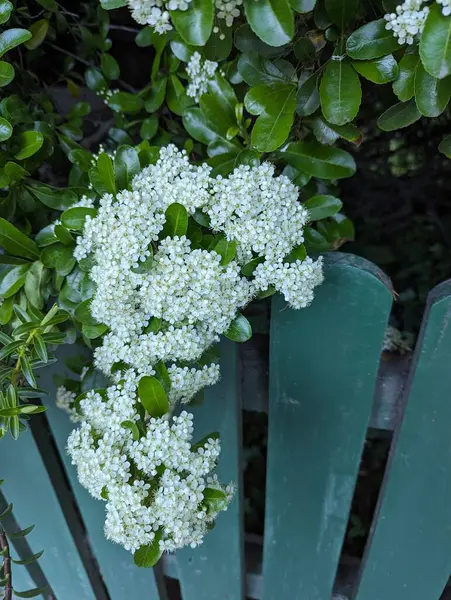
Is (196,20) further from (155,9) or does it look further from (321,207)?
(321,207)

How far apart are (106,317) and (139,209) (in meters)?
0.16

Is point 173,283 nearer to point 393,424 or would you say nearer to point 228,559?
point 393,424

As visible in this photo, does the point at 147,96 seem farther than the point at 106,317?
Yes

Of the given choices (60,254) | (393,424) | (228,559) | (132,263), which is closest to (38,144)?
(60,254)

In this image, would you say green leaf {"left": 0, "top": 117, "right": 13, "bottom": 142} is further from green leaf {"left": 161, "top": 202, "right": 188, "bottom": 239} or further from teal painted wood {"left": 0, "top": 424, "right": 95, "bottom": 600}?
teal painted wood {"left": 0, "top": 424, "right": 95, "bottom": 600}

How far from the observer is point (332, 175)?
2.77ft

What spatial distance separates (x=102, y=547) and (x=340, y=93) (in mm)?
1179

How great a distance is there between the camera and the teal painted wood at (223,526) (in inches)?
41.1

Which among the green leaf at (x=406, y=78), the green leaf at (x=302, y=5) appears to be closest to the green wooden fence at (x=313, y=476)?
the green leaf at (x=406, y=78)

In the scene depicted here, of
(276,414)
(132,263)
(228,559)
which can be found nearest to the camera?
(132,263)

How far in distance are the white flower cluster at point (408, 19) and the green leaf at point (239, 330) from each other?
40cm

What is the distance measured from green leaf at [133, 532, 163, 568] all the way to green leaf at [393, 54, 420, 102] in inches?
26.5

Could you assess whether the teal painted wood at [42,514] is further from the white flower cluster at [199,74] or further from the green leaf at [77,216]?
the white flower cluster at [199,74]

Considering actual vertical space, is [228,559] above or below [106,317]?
below
